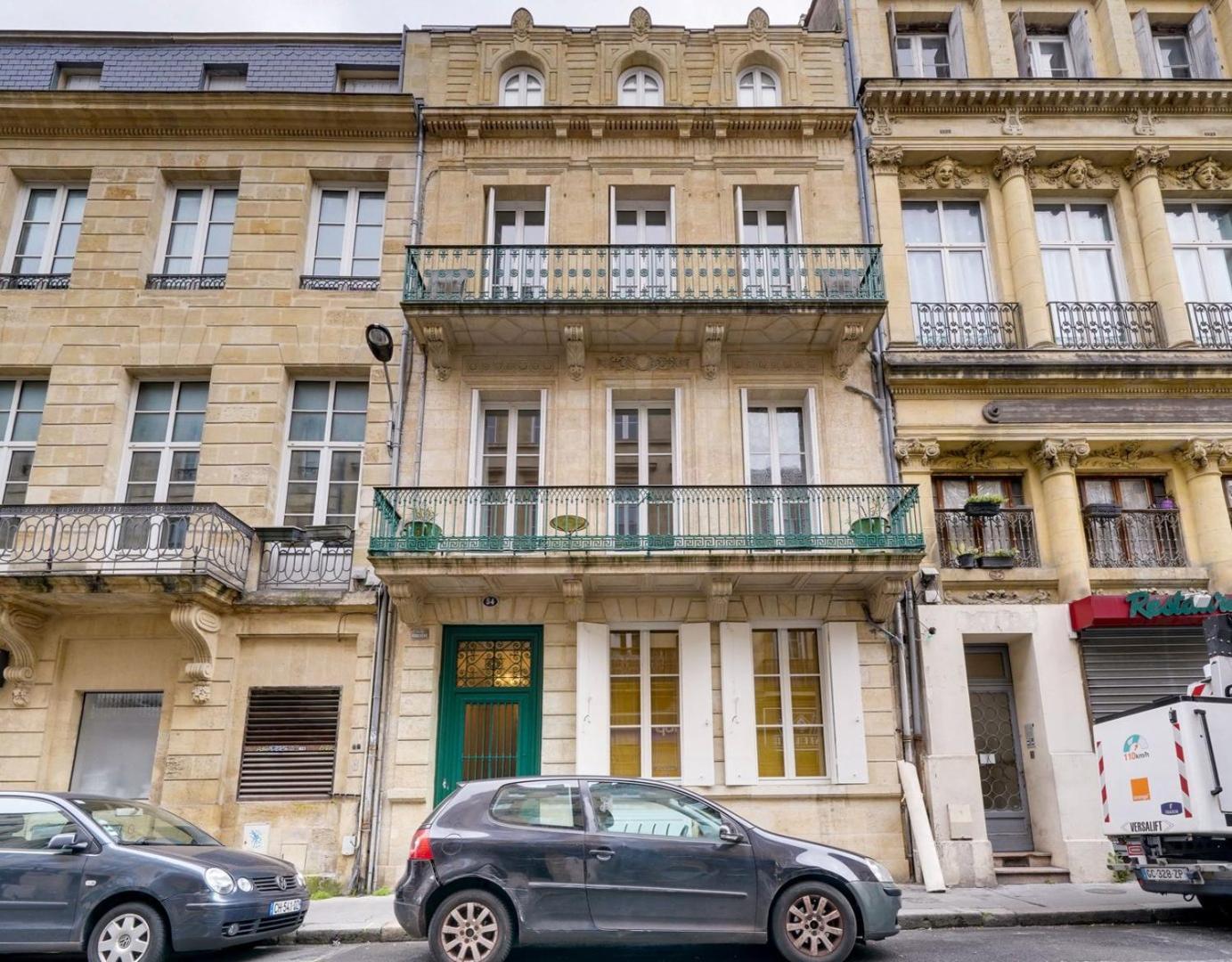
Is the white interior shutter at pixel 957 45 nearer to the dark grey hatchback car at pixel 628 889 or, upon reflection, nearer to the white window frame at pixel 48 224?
the dark grey hatchback car at pixel 628 889

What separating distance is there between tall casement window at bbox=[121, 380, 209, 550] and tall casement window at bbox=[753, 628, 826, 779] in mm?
9092

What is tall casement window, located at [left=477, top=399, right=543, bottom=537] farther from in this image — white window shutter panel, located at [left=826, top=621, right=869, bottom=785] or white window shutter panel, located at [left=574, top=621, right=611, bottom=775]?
white window shutter panel, located at [left=826, top=621, right=869, bottom=785]

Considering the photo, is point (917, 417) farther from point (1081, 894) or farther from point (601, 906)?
point (601, 906)

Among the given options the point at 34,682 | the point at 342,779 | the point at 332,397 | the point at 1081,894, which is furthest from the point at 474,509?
the point at 1081,894

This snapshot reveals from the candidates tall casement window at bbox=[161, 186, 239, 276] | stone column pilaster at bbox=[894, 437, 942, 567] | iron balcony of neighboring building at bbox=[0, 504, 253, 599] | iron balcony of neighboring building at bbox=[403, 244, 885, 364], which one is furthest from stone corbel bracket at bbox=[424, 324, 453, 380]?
stone column pilaster at bbox=[894, 437, 942, 567]

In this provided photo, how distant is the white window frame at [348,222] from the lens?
13.8m

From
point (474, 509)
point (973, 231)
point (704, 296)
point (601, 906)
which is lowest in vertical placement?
point (601, 906)

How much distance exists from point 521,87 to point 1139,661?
13873 millimetres

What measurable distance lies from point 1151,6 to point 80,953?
21.0m

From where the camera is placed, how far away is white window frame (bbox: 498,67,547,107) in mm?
14805

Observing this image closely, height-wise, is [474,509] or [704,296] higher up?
[704,296]

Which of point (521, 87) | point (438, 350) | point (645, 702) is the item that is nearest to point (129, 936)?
point (645, 702)

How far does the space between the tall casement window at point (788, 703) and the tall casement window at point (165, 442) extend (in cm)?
909

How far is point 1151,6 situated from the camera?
15.0m
